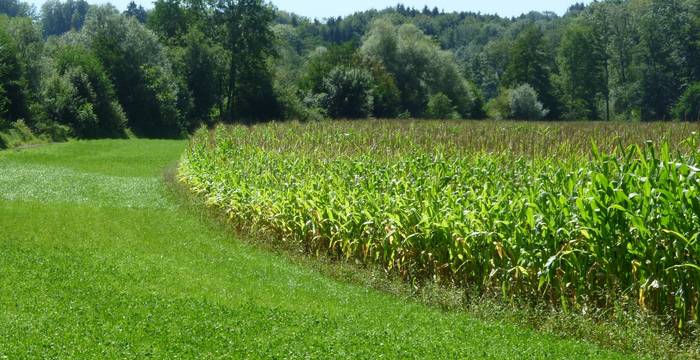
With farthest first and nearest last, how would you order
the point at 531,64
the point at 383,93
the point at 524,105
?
the point at 531,64, the point at 524,105, the point at 383,93

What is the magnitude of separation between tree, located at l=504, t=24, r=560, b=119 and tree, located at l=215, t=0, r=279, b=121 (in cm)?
3657

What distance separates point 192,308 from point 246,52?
197ft

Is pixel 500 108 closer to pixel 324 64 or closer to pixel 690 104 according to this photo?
pixel 690 104

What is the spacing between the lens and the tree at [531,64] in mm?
91938

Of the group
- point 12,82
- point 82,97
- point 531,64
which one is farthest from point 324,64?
point 531,64

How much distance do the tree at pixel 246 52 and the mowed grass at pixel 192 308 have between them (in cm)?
5044

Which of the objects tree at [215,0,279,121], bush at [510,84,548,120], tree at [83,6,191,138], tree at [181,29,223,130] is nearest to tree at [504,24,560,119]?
bush at [510,84,548,120]

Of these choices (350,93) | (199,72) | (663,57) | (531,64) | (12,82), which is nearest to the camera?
(12,82)

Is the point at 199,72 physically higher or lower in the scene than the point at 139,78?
higher

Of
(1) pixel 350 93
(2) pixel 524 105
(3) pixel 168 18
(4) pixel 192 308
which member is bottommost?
(4) pixel 192 308

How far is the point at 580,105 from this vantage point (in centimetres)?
8538

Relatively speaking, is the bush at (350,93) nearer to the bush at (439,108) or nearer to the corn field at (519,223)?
the bush at (439,108)

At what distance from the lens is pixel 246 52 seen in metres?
66.6

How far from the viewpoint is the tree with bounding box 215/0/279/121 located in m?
65.1
